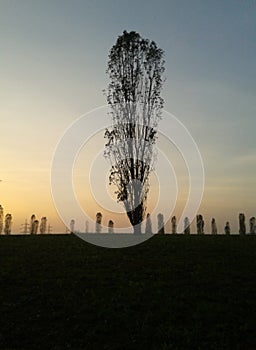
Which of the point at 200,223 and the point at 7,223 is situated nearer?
the point at 200,223

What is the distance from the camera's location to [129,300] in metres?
16.7

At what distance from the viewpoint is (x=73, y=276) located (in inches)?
810

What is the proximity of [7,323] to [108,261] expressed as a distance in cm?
954

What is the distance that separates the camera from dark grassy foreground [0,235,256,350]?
13.4 meters

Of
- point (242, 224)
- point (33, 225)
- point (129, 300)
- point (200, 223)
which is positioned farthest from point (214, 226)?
point (129, 300)

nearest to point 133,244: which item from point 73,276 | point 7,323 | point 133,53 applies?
point 73,276

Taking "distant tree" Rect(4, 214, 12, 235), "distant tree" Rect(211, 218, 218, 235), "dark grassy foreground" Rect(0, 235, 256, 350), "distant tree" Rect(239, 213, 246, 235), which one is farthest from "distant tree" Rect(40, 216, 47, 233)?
"dark grassy foreground" Rect(0, 235, 256, 350)

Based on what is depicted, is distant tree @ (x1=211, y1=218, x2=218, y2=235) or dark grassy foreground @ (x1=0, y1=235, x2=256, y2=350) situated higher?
distant tree @ (x1=211, y1=218, x2=218, y2=235)

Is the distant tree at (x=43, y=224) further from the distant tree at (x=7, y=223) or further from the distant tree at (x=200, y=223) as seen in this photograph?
the distant tree at (x=200, y=223)

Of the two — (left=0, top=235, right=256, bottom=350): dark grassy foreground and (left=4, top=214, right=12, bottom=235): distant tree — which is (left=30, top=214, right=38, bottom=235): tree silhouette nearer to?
(left=4, top=214, right=12, bottom=235): distant tree

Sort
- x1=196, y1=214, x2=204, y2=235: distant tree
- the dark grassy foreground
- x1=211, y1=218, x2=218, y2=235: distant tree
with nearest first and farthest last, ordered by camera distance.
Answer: the dark grassy foreground
x1=196, y1=214, x2=204, y2=235: distant tree
x1=211, y1=218, x2=218, y2=235: distant tree

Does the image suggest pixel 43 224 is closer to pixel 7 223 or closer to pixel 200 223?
pixel 7 223

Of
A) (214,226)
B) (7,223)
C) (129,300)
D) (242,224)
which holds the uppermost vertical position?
(7,223)

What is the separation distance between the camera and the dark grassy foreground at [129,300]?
13391 millimetres
